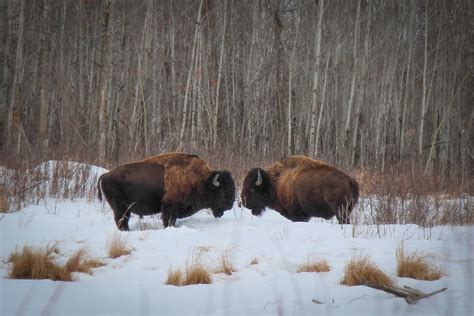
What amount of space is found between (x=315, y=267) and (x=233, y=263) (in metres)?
0.90

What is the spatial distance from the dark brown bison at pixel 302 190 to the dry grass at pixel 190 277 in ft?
11.4

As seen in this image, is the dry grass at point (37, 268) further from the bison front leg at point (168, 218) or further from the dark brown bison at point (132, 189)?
the bison front leg at point (168, 218)

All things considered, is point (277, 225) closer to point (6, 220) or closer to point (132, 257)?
point (132, 257)

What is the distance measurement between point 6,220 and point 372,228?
529 cm

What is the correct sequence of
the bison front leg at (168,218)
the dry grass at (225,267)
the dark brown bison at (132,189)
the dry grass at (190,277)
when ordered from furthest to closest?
the bison front leg at (168,218)
the dark brown bison at (132,189)
the dry grass at (225,267)
the dry grass at (190,277)

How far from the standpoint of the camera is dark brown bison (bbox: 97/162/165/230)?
808 centimetres

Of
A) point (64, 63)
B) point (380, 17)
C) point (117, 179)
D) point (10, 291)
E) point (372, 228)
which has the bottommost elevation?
point (10, 291)

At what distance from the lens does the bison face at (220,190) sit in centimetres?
848

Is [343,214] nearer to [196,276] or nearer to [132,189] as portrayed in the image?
[132,189]

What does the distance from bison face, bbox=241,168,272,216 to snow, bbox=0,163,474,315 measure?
0.91 m

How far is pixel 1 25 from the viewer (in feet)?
82.7

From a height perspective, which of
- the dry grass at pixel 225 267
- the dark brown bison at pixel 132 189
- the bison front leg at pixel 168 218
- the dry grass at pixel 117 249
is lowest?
the dry grass at pixel 225 267

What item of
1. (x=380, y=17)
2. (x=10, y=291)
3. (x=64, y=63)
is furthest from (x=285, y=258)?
(x=64, y=63)

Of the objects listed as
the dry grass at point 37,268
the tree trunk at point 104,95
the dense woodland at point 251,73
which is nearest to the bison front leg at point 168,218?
the dry grass at point 37,268
